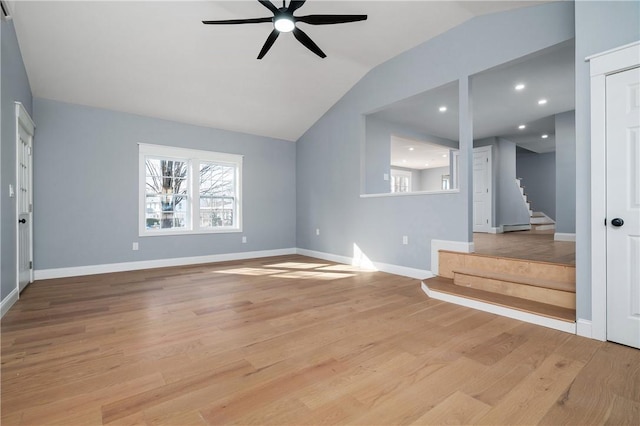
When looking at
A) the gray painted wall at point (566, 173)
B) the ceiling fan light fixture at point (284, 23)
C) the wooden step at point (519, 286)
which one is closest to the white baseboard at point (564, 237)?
the gray painted wall at point (566, 173)

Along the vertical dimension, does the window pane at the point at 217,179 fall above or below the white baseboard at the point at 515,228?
above

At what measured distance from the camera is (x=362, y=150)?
5.30 meters

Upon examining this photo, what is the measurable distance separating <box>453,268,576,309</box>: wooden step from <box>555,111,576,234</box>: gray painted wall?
3.68 meters

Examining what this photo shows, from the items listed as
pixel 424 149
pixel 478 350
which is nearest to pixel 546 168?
pixel 424 149

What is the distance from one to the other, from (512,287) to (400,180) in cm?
1089

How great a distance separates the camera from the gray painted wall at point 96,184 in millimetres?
4402

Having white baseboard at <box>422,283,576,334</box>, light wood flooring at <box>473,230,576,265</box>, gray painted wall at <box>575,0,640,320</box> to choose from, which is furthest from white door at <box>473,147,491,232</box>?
gray painted wall at <box>575,0,640,320</box>

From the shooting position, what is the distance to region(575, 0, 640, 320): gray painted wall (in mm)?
2299

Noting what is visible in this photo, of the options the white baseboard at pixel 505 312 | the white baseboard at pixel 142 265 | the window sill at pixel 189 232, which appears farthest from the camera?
the window sill at pixel 189 232

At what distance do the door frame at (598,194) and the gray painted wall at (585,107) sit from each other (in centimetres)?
4

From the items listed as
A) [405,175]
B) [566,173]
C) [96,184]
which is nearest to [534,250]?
[566,173]

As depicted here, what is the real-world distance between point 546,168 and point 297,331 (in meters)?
10.2

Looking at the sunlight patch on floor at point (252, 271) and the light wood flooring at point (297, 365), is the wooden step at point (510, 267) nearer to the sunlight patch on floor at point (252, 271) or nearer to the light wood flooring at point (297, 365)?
the light wood flooring at point (297, 365)

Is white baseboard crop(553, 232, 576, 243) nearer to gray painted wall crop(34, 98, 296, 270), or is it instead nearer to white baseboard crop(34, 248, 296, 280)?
white baseboard crop(34, 248, 296, 280)
